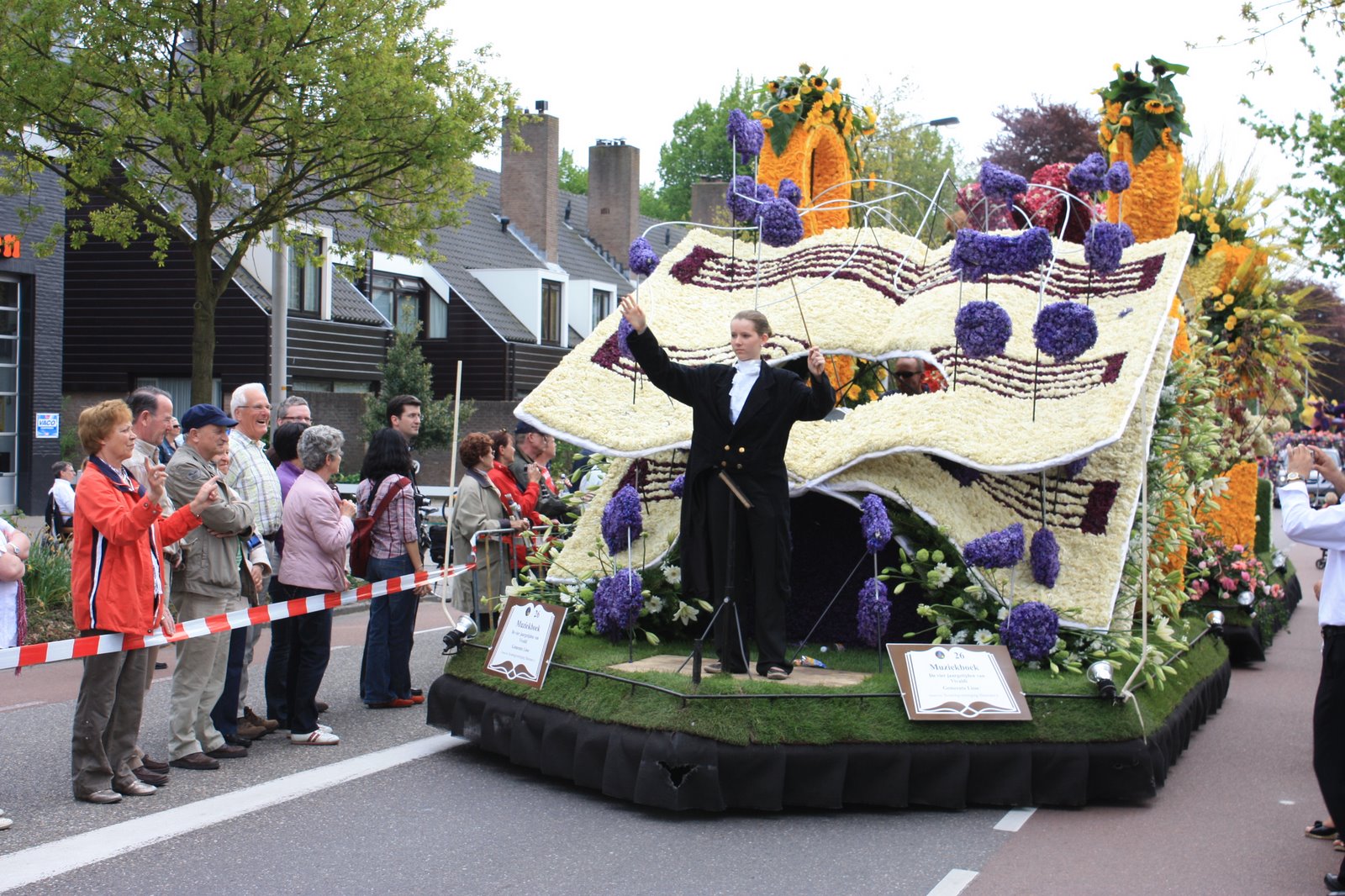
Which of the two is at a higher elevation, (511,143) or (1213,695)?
(511,143)

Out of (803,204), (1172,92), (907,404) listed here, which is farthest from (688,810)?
(1172,92)

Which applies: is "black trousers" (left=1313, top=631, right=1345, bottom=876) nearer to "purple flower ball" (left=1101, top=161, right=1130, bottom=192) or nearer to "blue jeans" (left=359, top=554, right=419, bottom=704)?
"purple flower ball" (left=1101, top=161, right=1130, bottom=192)

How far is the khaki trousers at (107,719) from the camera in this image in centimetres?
638

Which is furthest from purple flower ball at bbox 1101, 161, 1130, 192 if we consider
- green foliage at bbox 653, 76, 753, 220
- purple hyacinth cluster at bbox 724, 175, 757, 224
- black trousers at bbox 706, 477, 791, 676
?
green foliage at bbox 653, 76, 753, 220

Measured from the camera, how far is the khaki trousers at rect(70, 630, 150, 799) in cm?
638

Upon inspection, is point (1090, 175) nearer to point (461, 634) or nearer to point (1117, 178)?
point (1117, 178)

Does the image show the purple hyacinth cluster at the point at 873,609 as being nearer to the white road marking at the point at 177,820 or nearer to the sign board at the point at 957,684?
the sign board at the point at 957,684

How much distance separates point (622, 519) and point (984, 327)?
237cm

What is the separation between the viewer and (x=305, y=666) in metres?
7.93

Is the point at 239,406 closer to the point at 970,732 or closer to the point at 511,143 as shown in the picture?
the point at 970,732

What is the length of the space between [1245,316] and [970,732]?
6.81m

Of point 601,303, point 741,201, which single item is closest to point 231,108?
point 741,201

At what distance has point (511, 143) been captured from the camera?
61.9 ft

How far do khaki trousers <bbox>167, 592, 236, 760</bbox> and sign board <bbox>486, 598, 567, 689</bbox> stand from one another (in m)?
1.43
